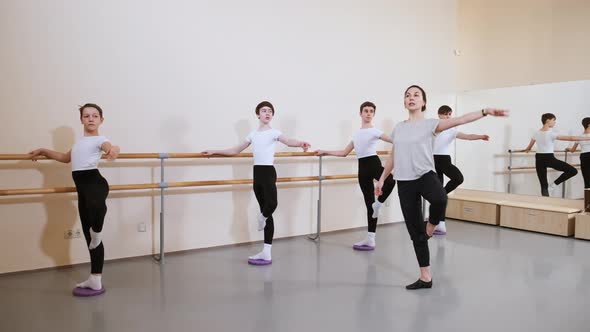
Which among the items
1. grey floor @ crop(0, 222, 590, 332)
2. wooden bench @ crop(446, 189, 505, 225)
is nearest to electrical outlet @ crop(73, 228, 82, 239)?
grey floor @ crop(0, 222, 590, 332)

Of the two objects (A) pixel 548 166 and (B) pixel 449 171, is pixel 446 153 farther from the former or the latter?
(A) pixel 548 166

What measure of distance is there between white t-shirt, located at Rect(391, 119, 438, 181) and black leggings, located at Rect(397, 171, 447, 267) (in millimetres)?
51

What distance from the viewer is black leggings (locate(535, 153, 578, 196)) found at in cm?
538

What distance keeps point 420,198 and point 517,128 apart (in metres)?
3.53

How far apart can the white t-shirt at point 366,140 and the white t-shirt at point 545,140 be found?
2664mm

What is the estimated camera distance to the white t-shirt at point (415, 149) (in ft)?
9.79

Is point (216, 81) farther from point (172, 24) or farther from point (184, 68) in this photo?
point (172, 24)

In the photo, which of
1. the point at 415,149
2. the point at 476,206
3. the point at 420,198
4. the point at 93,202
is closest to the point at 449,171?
the point at 476,206

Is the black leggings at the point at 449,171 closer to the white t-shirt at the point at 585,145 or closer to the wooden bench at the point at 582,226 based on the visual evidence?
the wooden bench at the point at 582,226

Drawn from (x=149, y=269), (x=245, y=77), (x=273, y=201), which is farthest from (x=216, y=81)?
(x=149, y=269)

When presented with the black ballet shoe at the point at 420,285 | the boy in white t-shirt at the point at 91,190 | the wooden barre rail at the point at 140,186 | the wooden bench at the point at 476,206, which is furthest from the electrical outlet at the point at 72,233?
the wooden bench at the point at 476,206

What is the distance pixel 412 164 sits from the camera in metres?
3.02

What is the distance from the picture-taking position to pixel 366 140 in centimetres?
419

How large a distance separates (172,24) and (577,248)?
448cm
